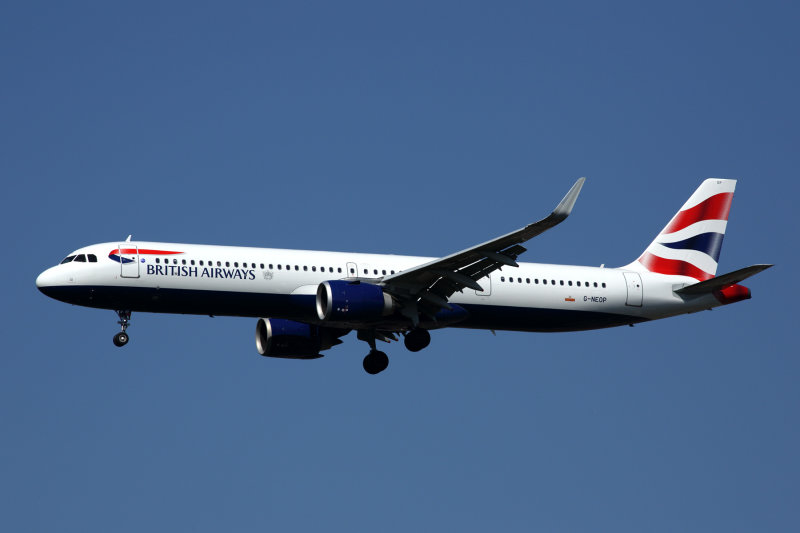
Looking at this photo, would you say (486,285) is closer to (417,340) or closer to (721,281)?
(417,340)

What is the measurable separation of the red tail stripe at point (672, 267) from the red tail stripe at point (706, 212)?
1881 mm

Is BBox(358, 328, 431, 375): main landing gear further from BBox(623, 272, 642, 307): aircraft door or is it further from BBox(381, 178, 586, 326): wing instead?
BBox(623, 272, 642, 307): aircraft door

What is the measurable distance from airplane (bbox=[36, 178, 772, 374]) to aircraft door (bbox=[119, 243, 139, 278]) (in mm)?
34

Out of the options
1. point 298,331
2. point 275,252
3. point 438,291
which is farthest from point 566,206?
point 298,331

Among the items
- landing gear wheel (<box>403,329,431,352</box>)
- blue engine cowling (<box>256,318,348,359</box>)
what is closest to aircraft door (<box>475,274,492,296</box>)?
landing gear wheel (<box>403,329,431,352</box>)

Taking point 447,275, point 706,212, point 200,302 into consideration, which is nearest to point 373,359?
point 447,275

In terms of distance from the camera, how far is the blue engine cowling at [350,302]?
43.3 m

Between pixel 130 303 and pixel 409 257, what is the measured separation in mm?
10442

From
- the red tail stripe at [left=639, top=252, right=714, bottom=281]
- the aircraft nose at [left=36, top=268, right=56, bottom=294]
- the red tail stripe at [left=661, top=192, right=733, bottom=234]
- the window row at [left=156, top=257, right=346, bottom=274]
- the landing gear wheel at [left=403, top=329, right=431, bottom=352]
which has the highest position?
the red tail stripe at [left=661, top=192, right=733, bottom=234]

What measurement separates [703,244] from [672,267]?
201 centimetres

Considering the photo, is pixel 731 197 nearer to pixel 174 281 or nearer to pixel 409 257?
pixel 409 257

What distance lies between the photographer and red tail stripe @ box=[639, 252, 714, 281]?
51.2 m

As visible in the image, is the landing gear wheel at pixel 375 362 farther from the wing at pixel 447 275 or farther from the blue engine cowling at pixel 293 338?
the wing at pixel 447 275

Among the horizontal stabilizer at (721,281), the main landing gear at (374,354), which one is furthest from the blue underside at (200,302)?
the horizontal stabilizer at (721,281)
